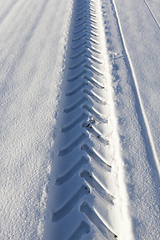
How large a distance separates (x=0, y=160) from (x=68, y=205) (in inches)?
18.5

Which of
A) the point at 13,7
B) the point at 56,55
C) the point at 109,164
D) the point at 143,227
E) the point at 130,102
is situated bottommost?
the point at 143,227

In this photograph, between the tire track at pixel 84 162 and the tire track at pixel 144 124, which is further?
the tire track at pixel 144 124

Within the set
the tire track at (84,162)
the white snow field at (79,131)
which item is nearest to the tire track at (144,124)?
the white snow field at (79,131)

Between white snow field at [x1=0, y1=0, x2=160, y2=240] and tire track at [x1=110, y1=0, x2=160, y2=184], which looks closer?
white snow field at [x1=0, y1=0, x2=160, y2=240]

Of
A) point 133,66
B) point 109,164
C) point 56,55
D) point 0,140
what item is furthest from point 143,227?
point 56,55

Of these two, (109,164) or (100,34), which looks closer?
(109,164)

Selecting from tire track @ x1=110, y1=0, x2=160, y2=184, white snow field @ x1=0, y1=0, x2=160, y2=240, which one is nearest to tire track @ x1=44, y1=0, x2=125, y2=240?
white snow field @ x1=0, y1=0, x2=160, y2=240

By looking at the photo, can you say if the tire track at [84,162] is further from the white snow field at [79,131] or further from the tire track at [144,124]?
the tire track at [144,124]

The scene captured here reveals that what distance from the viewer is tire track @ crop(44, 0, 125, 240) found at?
988 mm

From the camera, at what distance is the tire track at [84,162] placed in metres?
0.99

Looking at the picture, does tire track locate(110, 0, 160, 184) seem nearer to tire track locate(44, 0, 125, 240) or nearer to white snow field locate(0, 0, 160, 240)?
white snow field locate(0, 0, 160, 240)

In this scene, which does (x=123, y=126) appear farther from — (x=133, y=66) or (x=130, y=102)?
(x=133, y=66)

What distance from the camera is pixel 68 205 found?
106cm

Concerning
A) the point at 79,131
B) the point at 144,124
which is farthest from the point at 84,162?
the point at 144,124
